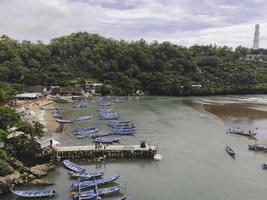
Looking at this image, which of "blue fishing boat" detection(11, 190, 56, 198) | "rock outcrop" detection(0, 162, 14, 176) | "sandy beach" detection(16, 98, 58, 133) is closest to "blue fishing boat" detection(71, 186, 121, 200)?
"blue fishing boat" detection(11, 190, 56, 198)

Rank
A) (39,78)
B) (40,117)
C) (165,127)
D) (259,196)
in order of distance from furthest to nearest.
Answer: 1. (39,78)
2. (40,117)
3. (165,127)
4. (259,196)

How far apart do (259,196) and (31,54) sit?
99783mm

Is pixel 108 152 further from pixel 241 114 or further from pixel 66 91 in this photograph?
pixel 66 91

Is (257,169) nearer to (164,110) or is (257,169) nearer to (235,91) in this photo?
(164,110)

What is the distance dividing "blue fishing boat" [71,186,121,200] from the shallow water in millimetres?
862

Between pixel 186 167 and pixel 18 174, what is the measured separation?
18.6 metres

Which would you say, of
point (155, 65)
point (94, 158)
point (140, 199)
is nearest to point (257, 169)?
point (140, 199)

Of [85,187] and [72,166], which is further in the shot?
[72,166]

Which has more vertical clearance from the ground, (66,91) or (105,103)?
(66,91)

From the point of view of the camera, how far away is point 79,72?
11938 cm

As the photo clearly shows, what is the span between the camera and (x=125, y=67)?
12412 centimetres

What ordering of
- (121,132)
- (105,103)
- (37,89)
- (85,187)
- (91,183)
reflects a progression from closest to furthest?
(85,187)
(91,183)
(121,132)
(105,103)
(37,89)

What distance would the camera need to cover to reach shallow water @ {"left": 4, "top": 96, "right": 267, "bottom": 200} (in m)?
34.4

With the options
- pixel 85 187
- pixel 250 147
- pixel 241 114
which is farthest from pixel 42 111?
pixel 250 147
